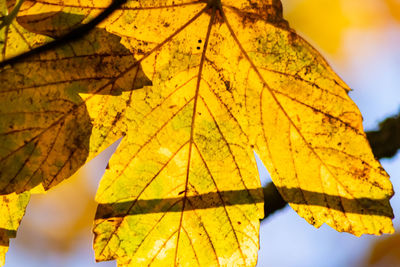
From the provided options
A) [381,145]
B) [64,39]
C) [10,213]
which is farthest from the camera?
[381,145]

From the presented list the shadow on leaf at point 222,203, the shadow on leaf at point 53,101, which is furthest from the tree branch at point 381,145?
the shadow on leaf at point 53,101

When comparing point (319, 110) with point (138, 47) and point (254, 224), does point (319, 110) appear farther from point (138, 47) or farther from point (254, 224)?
point (138, 47)

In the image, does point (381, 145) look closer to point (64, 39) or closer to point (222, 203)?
point (222, 203)

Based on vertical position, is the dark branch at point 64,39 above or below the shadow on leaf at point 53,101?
above

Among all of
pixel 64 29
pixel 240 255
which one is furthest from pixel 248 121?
pixel 64 29

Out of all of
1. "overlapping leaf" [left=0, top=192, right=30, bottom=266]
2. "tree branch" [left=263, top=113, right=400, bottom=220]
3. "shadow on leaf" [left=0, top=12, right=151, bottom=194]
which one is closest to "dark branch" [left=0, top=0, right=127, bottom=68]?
"shadow on leaf" [left=0, top=12, right=151, bottom=194]

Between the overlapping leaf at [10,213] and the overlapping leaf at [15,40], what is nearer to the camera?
the overlapping leaf at [15,40]

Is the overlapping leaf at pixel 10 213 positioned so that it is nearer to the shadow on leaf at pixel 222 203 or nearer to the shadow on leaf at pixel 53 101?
the shadow on leaf at pixel 53 101

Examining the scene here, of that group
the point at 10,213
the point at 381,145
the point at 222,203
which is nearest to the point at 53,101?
the point at 10,213
